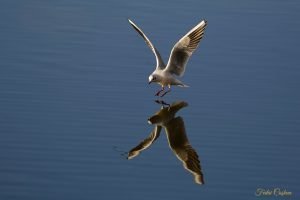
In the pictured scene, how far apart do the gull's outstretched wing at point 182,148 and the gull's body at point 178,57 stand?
134 cm

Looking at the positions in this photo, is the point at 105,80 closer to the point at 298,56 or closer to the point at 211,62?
the point at 211,62

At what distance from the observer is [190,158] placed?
991 centimetres

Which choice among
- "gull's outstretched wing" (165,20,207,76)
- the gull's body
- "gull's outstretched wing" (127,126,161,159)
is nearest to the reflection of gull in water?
"gull's outstretched wing" (127,126,161,159)

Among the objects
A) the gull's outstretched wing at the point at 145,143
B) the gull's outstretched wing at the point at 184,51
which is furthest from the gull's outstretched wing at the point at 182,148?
the gull's outstretched wing at the point at 184,51

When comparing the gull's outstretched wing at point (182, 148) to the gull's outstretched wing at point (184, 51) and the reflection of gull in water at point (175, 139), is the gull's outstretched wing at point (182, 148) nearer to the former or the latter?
the reflection of gull in water at point (175, 139)

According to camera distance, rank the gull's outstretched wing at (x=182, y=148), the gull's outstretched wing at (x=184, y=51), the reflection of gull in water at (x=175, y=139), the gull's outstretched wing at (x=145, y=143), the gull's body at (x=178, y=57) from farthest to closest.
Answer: the gull's outstretched wing at (x=184, y=51) → the gull's body at (x=178, y=57) → the gull's outstretched wing at (x=145, y=143) → the reflection of gull in water at (x=175, y=139) → the gull's outstretched wing at (x=182, y=148)

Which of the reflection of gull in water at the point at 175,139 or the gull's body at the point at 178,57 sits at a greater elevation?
the gull's body at the point at 178,57

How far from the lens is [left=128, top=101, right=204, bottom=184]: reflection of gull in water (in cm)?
976

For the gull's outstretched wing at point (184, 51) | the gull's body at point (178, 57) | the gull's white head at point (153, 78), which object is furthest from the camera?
the gull's outstretched wing at point (184, 51)

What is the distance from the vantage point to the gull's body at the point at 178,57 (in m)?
12.6

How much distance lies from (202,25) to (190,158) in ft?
10.9

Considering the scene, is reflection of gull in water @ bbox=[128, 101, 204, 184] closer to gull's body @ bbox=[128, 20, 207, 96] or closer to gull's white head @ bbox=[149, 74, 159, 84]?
gull's white head @ bbox=[149, 74, 159, 84]

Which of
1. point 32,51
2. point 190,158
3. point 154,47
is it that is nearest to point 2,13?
point 32,51

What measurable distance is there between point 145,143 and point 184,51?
2.77 metres
